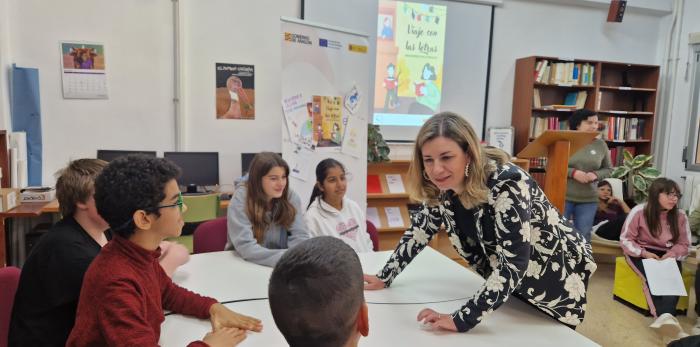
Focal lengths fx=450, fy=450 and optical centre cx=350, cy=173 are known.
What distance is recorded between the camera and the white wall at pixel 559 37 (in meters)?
5.18

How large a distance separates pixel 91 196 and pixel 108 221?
0.28 meters

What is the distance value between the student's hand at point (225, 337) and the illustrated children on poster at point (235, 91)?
131 inches

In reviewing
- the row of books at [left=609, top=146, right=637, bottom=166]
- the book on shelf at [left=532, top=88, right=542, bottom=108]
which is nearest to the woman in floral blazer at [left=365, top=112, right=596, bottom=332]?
the book on shelf at [left=532, top=88, right=542, bottom=108]

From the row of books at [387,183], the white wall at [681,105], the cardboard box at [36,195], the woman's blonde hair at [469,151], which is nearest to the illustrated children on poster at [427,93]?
the row of books at [387,183]

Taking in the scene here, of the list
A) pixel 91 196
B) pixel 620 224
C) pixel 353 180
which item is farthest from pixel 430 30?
pixel 91 196

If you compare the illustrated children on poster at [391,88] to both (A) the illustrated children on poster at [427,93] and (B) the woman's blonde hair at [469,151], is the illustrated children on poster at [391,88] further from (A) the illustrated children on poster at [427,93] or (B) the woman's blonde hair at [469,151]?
(B) the woman's blonde hair at [469,151]

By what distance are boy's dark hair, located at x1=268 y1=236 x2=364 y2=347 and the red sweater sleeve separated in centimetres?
74

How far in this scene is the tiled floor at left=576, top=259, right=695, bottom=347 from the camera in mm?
2924

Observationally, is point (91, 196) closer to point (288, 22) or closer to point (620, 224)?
point (288, 22)

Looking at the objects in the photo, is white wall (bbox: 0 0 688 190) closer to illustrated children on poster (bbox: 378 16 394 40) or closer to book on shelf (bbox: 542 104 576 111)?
illustrated children on poster (bbox: 378 16 394 40)

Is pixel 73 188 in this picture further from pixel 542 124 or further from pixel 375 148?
pixel 542 124

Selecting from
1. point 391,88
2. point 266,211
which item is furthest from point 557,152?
point 391,88

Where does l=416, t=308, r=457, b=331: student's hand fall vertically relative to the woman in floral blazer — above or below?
below

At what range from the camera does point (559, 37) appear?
538cm
